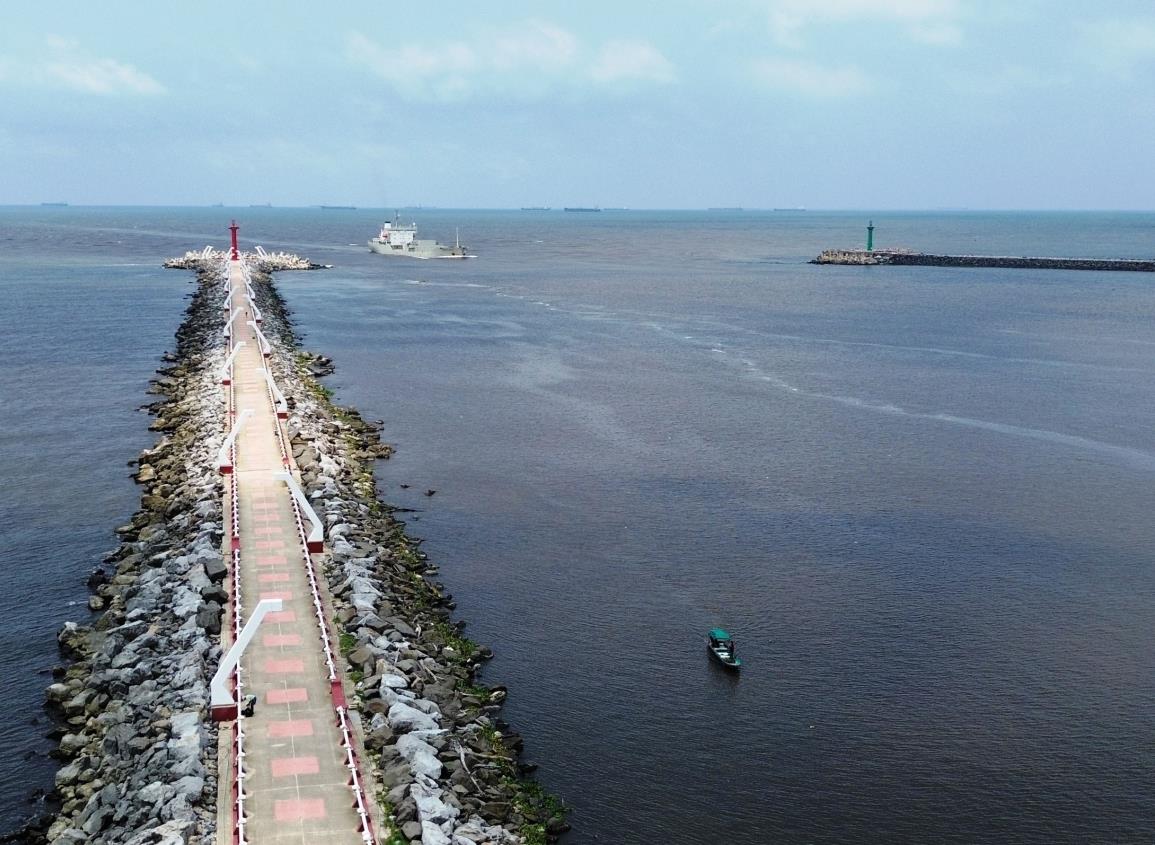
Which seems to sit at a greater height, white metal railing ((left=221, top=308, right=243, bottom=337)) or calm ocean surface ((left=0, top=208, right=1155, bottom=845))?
white metal railing ((left=221, top=308, right=243, bottom=337))

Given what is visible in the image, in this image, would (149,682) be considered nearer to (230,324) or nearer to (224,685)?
(224,685)

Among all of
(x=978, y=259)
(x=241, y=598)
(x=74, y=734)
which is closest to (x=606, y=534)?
(x=241, y=598)

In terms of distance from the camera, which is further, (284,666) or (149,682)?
(149,682)

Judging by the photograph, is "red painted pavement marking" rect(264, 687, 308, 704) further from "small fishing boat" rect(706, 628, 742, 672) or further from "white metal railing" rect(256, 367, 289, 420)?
"white metal railing" rect(256, 367, 289, 420)

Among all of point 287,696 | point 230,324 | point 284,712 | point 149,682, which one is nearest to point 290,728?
point 284,712

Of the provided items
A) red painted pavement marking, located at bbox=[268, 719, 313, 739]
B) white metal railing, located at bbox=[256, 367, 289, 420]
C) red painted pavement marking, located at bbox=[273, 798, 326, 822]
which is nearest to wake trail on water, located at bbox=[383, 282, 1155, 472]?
white metal railing, located at bbox=[256, 367, 289, 420]
